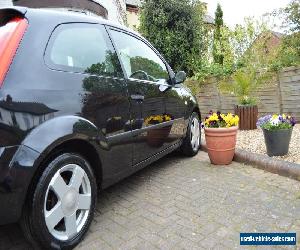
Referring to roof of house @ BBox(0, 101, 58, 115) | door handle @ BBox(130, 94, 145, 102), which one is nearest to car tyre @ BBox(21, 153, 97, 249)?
roof of house @ BBox(0, 101, 58, 115)

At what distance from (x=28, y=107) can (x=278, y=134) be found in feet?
10.9

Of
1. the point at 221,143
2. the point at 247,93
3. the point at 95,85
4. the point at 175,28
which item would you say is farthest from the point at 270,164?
the point at 175,28

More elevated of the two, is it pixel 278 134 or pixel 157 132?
pixel 157 132

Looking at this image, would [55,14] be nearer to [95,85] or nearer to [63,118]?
[95,85]

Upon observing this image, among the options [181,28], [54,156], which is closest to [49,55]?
[54,156]

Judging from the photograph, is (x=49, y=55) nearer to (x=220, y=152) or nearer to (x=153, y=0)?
(x=220, y=152)


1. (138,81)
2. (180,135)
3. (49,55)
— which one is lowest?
(180,135)

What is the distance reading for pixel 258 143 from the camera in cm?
541

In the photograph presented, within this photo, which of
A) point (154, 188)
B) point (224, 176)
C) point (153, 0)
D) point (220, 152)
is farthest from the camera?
point (153, 0)

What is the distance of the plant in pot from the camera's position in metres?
6.53

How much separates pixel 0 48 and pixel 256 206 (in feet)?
8.13

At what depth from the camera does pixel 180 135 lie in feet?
14.6

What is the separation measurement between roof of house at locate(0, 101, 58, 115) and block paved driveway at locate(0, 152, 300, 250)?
3.54 ft

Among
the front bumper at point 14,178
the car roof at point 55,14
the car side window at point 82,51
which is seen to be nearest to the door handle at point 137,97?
the car side window at point 82,51
